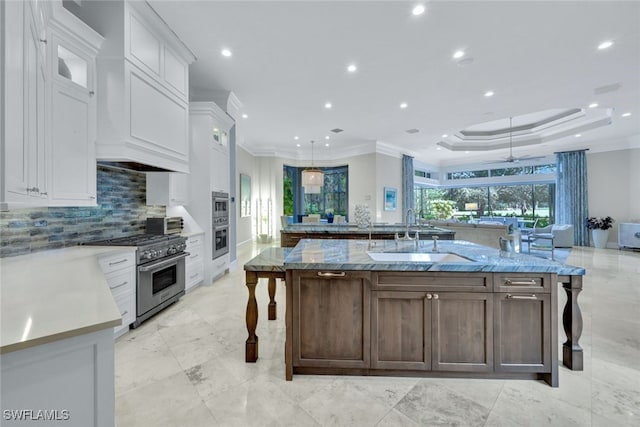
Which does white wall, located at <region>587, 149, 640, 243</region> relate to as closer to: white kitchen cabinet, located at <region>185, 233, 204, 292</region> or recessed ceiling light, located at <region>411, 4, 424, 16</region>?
recessed ceiling light, located at <region>411, 4, 424, 16</region>

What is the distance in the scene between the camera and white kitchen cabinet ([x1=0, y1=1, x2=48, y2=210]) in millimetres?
1381

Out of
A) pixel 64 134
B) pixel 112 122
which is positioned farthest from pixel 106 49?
pixel 64 134

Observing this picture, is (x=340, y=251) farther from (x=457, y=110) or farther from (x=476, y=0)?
(x=457, y=110)

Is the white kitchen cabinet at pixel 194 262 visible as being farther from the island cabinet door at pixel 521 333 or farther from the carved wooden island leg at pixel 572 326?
the carved wooden island leg at pixel 572 326

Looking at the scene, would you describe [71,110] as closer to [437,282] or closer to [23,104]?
[23,104]

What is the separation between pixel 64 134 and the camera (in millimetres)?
2246

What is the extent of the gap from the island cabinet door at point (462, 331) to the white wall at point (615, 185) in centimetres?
944

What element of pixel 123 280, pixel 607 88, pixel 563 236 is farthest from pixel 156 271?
pixel 563 236

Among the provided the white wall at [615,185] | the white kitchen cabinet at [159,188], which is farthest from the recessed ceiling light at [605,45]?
the white wall at [615,185]

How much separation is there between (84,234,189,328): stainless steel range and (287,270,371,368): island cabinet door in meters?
1.87

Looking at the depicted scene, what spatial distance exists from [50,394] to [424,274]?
6.12ft

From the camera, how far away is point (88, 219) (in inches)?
115

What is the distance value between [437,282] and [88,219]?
3458 millimetres

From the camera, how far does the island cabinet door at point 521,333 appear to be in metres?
1.85
